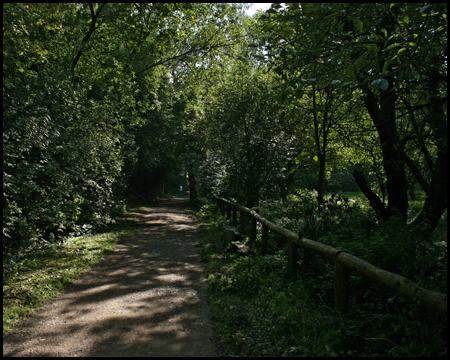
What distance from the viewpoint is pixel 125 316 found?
4824mm

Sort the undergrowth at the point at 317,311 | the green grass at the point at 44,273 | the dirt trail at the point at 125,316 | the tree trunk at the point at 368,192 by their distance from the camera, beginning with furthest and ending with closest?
the tree trunk at the point at 368,192, the green grass at the point at 44,273, the dirt trail at the point at 125,316, the undergrowth at the point at 317,311

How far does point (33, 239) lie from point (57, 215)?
80 centimetres

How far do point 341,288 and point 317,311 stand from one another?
45 centimetres

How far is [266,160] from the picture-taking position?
12141 millimetres

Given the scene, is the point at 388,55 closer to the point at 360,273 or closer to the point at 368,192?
the point at 360,273

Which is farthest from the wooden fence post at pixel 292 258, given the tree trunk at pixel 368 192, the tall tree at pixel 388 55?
the tree trunk at pixel 368 192

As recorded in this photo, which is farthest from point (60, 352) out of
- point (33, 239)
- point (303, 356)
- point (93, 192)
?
point (93, 192)

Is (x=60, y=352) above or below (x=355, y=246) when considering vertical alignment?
below

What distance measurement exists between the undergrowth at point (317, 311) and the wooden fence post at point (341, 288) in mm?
126

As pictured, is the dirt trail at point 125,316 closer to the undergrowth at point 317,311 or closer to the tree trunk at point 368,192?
the undergrowth at point 317,311

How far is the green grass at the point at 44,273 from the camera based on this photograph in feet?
16.3

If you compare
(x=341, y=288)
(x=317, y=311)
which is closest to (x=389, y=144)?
(x=341, y=288)

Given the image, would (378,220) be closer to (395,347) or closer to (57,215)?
(395,347)

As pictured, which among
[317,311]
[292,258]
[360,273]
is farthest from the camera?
[292,258]
